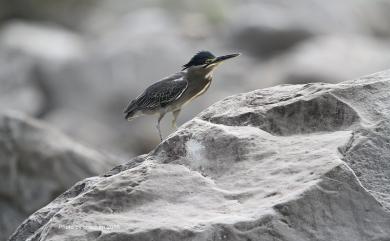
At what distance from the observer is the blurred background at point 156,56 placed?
19906 mm

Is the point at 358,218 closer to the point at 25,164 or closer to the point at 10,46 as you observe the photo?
the point at 25,164

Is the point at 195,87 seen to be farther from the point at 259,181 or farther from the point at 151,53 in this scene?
the point at 151,53

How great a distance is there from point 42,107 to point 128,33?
114 inches

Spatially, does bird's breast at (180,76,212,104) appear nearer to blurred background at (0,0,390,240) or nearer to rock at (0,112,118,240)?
rock at (0,112,118,240)

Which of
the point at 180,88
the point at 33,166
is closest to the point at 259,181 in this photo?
the point at 180,88

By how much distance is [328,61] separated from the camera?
786 inches

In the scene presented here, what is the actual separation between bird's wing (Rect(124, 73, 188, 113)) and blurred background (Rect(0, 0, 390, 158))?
715 centimetres

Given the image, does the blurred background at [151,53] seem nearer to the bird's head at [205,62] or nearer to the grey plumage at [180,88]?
the grey plumage at [180,88]

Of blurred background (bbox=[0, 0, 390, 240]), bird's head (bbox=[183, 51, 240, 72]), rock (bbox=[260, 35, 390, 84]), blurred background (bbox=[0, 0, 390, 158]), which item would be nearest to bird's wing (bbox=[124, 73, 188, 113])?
bird's head (bbox=[183, 51, 240, 72])

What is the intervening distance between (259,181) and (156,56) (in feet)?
47.2

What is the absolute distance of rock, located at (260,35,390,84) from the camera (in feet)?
63.5

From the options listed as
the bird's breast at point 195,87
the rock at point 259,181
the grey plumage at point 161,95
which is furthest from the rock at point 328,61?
the rock at point 259,181

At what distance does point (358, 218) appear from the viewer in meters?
6.21

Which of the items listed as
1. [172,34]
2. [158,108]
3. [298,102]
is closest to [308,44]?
[172,34]
